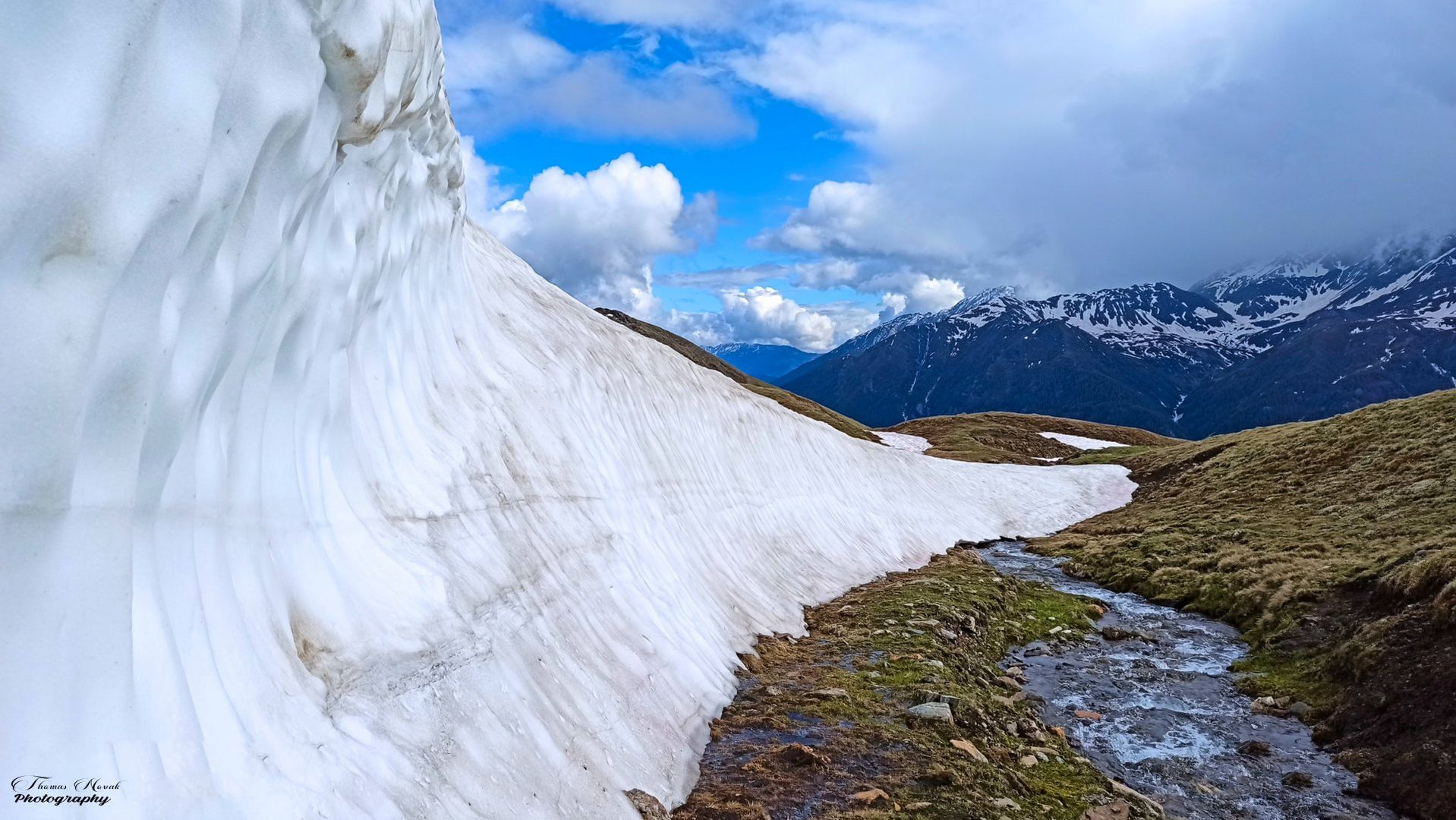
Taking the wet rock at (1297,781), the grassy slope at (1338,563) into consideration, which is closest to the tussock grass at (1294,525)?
the grassy slope at (1338,563)

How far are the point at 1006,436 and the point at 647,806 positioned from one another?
97488 millimetres

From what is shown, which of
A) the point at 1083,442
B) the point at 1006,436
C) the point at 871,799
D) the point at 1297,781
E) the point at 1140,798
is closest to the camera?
the point at 871,799

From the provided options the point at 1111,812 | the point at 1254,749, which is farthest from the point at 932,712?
the point at 1254,749

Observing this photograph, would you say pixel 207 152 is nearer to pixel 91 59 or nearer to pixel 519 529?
pixel 91 59

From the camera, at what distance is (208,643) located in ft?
18.4

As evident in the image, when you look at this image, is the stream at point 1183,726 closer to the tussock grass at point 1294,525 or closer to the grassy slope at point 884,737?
the grassy slope at point 884,737

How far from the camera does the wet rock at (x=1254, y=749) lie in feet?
46.4

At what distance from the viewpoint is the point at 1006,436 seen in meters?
99.9

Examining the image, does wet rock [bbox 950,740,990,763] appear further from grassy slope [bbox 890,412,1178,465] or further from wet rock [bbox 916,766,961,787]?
grassy slope [bbox 890,412,1178,465]

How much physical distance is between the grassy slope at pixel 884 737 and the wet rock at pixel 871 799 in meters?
0.04

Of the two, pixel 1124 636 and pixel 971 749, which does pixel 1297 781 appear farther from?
pixel 1124 636

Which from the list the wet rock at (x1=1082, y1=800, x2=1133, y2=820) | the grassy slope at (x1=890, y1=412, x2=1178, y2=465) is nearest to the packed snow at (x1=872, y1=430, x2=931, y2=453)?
the grassy slope at (x1=890, y1=412, x2=1178, y2=465)

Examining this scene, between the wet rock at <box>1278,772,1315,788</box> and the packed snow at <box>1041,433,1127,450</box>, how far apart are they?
8636 centimetres

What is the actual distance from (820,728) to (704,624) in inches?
144
